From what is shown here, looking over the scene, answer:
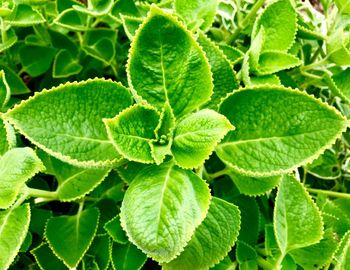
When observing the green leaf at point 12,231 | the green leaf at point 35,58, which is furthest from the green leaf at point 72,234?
the green leaf at point 35,58

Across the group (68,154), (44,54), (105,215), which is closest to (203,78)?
(68,154)

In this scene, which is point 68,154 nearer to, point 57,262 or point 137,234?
point 137,234

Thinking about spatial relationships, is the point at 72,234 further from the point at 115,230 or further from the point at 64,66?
the point at 64,66

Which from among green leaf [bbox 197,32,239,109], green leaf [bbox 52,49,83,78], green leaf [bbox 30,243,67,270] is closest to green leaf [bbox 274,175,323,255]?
green leaf [bbox 197,32,239,109]

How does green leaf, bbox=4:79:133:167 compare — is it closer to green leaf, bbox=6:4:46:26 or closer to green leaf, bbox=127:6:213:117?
green leaf, bbox=127:6:213:117

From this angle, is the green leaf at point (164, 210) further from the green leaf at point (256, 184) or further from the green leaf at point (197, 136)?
the green leaf at point (256, 184)
